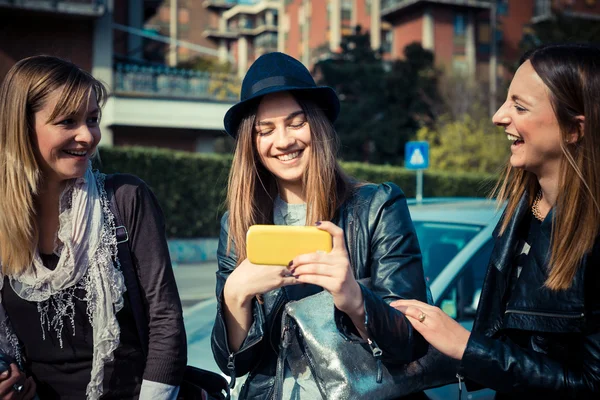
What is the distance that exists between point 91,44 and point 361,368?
2011 cm

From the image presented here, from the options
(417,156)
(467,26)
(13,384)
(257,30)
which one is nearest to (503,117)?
(13,384)

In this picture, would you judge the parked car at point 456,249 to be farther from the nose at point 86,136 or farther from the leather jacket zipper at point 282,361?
the nose at point 86,136

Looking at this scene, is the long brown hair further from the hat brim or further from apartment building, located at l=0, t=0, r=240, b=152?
apartment building, located at l=0, t=0, r=240, b=152

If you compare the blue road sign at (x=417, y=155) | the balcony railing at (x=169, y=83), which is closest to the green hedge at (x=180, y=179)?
the balcony railing at (x=169, y=83)

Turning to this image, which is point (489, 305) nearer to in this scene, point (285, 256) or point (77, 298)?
point (285, 256)

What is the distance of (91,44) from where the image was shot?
2017 centimetres

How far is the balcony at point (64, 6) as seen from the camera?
18094 mm

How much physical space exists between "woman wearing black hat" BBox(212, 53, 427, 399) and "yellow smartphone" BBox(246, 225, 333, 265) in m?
0.18

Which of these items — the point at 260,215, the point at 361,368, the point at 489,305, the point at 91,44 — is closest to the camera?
the point at 361,368

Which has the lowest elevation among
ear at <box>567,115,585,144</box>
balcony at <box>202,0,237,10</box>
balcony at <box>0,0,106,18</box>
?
ear at <box>567,115,585,144</box>

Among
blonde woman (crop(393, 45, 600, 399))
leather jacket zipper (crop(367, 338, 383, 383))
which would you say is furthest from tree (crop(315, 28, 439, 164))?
leather jacket zipper (crop(367, 338, 383, 383))

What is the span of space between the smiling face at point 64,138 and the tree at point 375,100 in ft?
103

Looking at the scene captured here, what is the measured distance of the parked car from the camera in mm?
3648

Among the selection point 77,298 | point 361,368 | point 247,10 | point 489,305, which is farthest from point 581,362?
point 247,10
